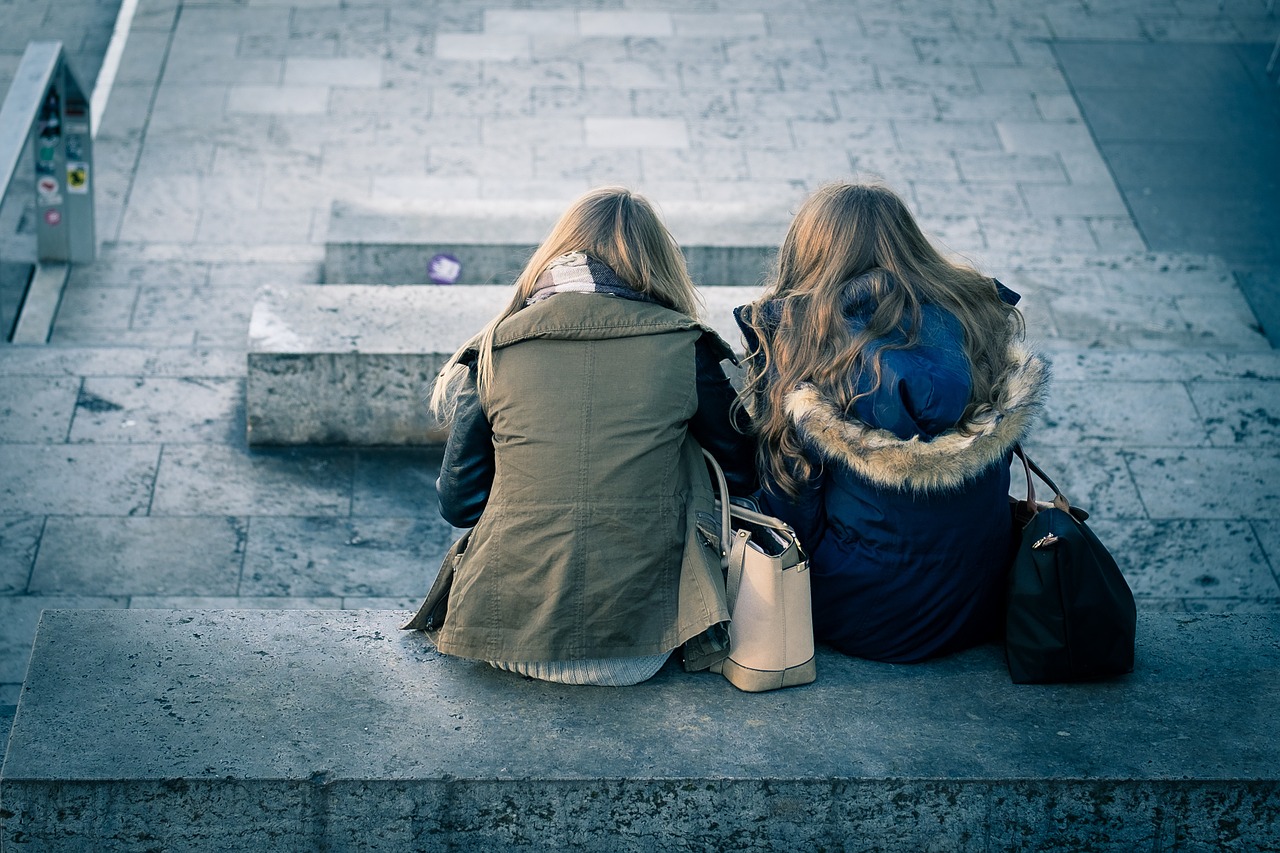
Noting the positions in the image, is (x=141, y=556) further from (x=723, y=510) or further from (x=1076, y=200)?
(x=1076, y=200)

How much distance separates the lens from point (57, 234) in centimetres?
781

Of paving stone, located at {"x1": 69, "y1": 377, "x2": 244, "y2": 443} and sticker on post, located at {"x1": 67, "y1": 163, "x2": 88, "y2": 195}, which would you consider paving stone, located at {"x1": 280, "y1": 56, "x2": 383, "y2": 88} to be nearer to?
sticker on post, located at {"x1": 67, "y1": 163, "x2": 88, "y2": 195}

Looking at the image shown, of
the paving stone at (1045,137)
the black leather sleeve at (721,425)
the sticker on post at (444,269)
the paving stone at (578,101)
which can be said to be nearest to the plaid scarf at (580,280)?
the black leather sleeve at (721,425)

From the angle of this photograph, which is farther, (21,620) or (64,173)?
(64,173)

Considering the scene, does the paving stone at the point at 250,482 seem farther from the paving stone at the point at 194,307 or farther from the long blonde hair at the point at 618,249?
the long blonde hair at the point at 618,249

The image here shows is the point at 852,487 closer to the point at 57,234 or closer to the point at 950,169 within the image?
the point at 57,234

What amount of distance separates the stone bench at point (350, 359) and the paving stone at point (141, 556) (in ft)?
1.83

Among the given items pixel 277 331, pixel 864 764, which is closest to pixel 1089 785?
pixel 864 764

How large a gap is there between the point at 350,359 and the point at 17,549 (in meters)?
1.42

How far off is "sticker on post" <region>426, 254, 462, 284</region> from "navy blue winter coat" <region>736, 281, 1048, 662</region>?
374 centimetres

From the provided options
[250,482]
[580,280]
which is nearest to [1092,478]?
[580,280]

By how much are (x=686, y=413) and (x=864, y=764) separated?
3.14ft

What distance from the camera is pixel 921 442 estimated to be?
3221mm

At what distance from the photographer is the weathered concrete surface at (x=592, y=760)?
3133 millimetres
